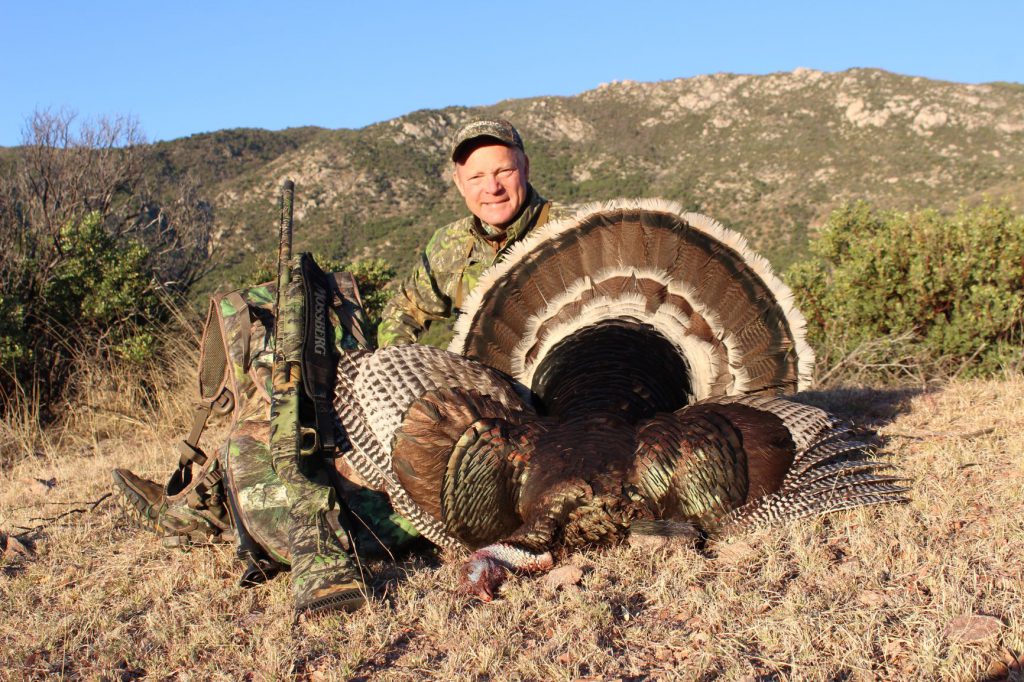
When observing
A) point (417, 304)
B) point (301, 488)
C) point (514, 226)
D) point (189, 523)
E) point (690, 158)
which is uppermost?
point (690, 158)

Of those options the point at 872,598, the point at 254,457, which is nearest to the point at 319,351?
the point at 254,457

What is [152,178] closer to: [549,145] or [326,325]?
[326,325]

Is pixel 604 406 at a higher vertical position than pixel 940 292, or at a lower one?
lower

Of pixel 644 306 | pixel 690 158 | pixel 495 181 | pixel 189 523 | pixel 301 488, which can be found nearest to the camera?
pixel 301 488

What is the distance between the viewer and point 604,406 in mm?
2943

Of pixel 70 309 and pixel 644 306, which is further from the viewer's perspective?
pixel 70 309

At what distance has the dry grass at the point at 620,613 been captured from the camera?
193 centimetres

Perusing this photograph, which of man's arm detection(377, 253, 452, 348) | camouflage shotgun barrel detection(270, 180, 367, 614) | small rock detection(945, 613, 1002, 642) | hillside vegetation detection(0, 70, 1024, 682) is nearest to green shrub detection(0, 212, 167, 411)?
hillside vegetation detection(0, 70, 1024, 682)

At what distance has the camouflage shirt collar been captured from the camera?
4.54 meters

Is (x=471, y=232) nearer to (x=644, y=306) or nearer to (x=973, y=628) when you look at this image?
(x=644, y=306)

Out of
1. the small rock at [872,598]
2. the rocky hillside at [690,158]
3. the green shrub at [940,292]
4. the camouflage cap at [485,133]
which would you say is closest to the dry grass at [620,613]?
the small rock at [872,598]

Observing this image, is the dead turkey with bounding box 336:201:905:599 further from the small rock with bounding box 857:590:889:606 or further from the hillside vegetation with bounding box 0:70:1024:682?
the small rock with bounding box 857:590:889:606

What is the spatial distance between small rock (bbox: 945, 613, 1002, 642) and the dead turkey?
76 centimetres

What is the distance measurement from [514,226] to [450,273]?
52cm
